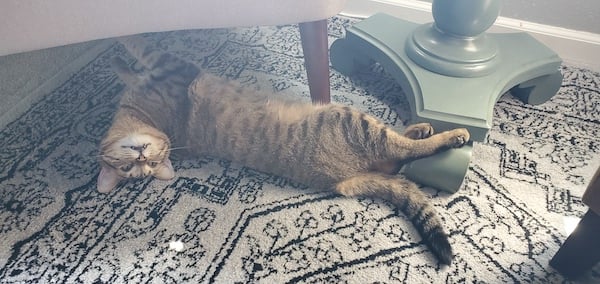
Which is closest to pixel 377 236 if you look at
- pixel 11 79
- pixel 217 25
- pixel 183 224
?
pixel 183 224

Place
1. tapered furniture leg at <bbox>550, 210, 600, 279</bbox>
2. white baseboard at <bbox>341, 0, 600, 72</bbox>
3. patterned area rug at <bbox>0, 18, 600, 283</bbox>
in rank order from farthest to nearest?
white baseboard at <bbox>341, 0, 600, 72</bbox> → patterned area rug at <bbox>0, 18, 600, 283</bbox> → tapered furniture leg at <bbox>550, 210, 600, 279</bbox>

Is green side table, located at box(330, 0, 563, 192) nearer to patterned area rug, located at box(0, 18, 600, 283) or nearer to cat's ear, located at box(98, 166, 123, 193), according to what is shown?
patterned area rug, located at box(0, 18, 600, 283)

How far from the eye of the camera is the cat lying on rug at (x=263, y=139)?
3.23 ft

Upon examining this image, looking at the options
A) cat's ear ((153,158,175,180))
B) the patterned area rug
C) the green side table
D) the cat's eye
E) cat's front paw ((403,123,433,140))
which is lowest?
the patterned area rug

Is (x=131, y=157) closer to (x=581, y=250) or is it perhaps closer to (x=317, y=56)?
(x=317, y=56)

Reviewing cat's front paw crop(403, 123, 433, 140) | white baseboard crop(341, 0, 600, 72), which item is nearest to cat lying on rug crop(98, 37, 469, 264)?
cat's front paw crop(403, 123, 433, 140)

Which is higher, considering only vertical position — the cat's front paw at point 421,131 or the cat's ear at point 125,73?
the cat's ear at point 125,73

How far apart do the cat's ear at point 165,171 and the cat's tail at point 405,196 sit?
0.41 meters

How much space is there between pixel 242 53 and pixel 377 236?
0.82 meters

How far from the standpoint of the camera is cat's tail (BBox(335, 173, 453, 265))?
928mm

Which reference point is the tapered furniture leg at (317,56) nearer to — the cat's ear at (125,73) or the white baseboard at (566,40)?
the cat's ear at (125,73)

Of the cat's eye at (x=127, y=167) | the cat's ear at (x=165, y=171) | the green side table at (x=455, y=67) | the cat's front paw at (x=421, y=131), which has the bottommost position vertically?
the cat's ear at (x=165, y=171)

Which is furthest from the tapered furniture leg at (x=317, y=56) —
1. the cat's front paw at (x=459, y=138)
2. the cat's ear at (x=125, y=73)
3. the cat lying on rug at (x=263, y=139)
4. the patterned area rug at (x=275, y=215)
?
the cat's ear at (x=125, y=73)

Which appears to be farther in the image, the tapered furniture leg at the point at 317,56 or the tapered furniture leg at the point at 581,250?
the tapered furniture leg at the point at 317,56
